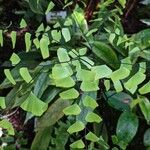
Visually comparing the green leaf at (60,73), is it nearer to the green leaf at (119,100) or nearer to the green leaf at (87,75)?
the green leaf at (87,75)

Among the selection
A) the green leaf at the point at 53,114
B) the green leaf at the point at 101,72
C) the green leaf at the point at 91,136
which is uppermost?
the green leaf at the point at 101,72

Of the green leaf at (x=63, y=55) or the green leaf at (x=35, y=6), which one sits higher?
the green leaf at (x=63, y=55)

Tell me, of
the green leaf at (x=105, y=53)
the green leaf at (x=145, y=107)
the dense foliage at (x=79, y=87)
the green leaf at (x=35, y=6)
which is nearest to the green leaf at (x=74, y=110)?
the dense foliage at (x=79, y=87)

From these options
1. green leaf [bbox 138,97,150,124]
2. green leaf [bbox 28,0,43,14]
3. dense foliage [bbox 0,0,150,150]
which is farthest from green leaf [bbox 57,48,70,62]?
green leaf [bbox 28,0,43,14]

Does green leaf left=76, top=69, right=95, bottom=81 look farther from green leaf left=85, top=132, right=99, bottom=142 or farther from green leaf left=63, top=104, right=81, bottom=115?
green leaf left=85, top=132, right=99, bottom=142

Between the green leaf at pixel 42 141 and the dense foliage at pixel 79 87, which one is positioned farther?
the green leaf at pixel 42 141

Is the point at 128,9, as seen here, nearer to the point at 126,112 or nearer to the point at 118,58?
the point at 118,58

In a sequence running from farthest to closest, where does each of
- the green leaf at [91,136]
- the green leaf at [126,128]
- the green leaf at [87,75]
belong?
1. the green leaf at [126,128]
2. the green leaf at [91,136]
3. the green leaf at [87,75]

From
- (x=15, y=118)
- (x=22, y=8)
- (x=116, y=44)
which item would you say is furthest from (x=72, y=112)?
(x=22, y=8)
